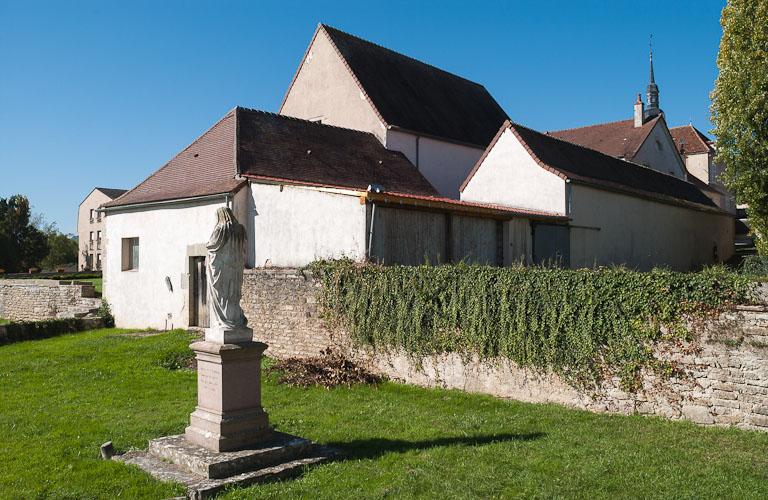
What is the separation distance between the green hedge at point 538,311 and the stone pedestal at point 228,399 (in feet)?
14.2

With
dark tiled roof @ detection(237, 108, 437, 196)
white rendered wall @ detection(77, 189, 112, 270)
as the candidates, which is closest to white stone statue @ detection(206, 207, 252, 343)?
dark tiled roof @ detection(237, 108, 437, 196)

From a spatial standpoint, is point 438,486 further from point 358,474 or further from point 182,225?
point 182,225

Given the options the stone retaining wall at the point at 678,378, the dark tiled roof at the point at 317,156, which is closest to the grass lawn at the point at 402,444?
the stone retaining wall at the point at 678,378

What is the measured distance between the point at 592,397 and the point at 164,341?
10.3 m

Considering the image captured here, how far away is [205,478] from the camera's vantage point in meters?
6.54

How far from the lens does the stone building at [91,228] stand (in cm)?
→ 6097

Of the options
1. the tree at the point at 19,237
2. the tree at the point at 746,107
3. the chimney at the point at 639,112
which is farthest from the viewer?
the tree at the point at 19,237

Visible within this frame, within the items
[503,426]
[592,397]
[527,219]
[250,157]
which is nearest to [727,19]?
[527,219]

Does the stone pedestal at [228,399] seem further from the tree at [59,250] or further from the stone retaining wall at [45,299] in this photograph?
the tree at [59,250]

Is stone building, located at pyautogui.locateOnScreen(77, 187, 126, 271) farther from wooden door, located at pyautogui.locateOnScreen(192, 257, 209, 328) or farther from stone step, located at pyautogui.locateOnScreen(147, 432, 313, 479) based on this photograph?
stone step, located at pyautogui.locateOnScreen(147, 432, 313, 479)

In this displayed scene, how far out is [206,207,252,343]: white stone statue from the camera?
731 centimetres

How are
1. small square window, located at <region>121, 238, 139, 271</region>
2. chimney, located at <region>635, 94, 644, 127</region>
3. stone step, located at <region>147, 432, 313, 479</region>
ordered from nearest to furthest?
stone step, located at <region>147, 432, 313, 479</region>, small square window, located at <region>121, 238, 139, 271</region>, chimney, located at <region>635, 94, 644, 127</region>

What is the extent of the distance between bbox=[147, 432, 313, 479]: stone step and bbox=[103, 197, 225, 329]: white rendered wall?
10.1 m

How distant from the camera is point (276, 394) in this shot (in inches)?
421
